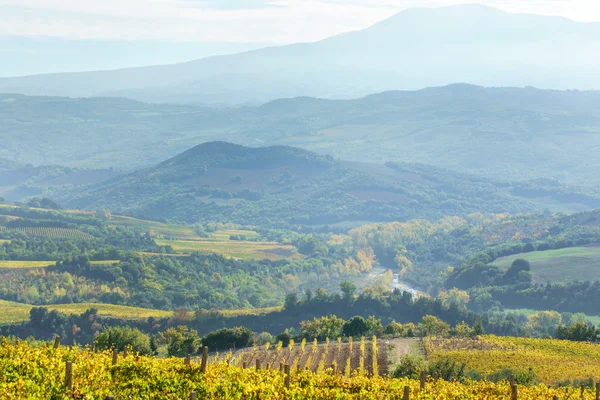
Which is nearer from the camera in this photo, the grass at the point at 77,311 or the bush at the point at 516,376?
the bush at the point at 516,376

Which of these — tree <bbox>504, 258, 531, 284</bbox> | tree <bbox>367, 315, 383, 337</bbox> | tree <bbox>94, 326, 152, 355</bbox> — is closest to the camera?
tree <bbox>94, 326, 152, 355</bbox>

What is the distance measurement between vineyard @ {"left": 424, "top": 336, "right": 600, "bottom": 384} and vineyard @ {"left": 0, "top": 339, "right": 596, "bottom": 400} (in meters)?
22.7

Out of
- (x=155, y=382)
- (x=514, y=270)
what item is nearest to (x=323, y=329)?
(x=155, y=382)

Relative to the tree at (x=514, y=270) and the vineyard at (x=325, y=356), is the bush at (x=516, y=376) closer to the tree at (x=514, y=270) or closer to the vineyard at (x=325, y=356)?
the vineyard at (x=325, y=356)

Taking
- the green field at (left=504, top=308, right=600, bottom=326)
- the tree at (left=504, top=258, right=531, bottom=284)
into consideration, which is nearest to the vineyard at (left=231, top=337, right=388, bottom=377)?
the green field at (left=504, top=308, right=600, bottom=326)

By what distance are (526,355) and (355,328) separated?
23.6 m

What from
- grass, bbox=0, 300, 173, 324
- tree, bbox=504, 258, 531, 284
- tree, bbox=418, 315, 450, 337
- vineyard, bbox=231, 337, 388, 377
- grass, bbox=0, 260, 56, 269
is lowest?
tree, bbox=504, 258, 531, 284

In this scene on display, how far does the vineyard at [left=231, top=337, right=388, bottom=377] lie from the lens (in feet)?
233

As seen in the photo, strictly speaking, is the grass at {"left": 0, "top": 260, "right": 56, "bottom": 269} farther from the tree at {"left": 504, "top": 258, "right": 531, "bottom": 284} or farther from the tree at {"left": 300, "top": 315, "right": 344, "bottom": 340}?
the tree at {"left": 300, "top": 315, "right": 344, "bottom": 340}

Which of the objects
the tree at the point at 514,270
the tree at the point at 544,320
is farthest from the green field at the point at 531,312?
the tree at the point at 514,270

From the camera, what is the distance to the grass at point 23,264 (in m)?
181

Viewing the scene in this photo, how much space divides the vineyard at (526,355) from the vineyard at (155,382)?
894 inches

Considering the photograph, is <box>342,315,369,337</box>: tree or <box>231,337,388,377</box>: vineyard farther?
<box>342,315,369,337</box>: tree

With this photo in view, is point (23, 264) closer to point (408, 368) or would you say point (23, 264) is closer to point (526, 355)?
point (526, 355)
